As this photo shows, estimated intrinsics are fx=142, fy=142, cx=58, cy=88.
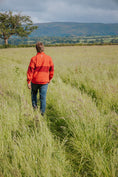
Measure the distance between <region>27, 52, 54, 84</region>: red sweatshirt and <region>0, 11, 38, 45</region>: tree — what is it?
56.9m

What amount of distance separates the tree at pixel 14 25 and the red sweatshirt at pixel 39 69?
56.9 metres

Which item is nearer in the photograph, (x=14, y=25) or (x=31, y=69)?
(x=31, y=69)

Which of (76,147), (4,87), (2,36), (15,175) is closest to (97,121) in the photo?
(76,147)

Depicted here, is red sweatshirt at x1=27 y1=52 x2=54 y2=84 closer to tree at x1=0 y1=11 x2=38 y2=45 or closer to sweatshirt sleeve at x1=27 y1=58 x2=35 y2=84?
sweatshirt sleeve at x1=27 y1=58 x2=35 y2=84

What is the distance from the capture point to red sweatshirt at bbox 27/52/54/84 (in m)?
3.92

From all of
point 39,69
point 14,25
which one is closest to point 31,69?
point 39,69

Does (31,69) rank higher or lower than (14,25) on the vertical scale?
lower

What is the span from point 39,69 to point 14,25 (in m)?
60.5

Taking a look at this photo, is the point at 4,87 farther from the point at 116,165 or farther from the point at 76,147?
the point at 116,165

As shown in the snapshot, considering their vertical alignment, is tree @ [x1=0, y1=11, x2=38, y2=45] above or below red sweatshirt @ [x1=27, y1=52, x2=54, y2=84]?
above

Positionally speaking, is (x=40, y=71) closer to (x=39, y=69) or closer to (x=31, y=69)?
(x=39, y=69)

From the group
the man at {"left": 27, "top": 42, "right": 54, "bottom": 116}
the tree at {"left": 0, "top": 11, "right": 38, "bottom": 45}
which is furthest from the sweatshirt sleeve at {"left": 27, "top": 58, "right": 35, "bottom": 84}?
the tree at {"left": 0, "top": 11, "right": 38, "bottom": 45}

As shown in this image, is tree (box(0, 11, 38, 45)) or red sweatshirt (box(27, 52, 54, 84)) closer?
red sweatshirt (box(27, 52, 54, 84))

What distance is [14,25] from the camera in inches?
2226
